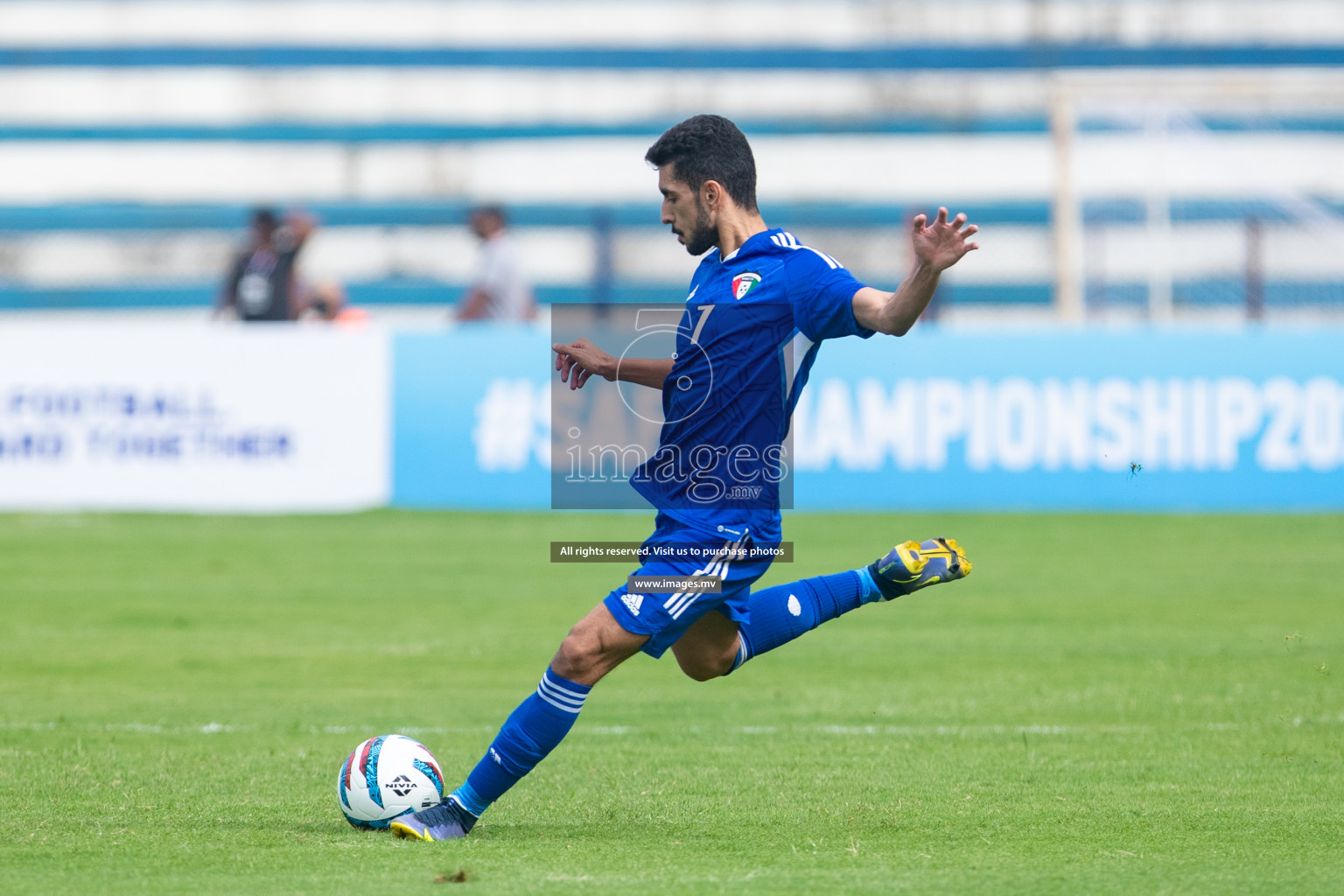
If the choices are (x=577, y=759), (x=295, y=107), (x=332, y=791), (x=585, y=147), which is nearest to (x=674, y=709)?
(x=577, y=759)

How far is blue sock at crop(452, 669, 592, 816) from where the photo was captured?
476 cm

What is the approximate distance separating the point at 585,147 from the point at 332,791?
61.6 feet

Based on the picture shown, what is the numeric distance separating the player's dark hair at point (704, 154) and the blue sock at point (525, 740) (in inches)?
57.6

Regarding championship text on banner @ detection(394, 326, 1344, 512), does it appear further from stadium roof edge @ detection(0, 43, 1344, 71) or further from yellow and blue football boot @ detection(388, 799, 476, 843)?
stadium roof edge @ detection(0, 43, 1344, 71)

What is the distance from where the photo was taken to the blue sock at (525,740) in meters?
4.76

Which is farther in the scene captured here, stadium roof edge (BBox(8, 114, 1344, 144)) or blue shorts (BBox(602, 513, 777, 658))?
stadium roof edge (BBox(8, 114, 1344, 144))

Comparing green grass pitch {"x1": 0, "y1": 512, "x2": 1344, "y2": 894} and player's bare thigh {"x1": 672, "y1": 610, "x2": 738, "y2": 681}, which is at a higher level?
player's bare thigh {"x1": 672, "y1": 610, "x2": 738, "y2": 681}

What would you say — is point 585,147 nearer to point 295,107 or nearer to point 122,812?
point 295,107

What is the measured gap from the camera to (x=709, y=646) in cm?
527

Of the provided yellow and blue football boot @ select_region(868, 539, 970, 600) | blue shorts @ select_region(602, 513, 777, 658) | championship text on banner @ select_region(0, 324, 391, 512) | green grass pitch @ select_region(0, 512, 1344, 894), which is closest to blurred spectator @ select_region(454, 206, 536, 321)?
championship text on banner @ select_region(0, 324, 391, 512)

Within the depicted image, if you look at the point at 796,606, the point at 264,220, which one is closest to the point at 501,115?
the point at 264,220

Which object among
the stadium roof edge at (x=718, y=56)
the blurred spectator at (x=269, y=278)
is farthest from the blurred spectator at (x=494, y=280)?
the stadium roof edge at (x=718, y=56)

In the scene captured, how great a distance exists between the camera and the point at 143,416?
46.0ft

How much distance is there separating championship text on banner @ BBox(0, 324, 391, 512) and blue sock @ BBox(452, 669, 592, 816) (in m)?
9.58
